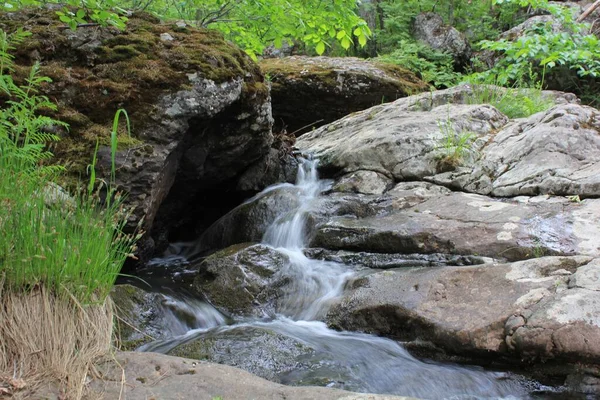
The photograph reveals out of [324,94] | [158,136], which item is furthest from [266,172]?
[324,94]

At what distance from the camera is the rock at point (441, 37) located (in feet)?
49.2

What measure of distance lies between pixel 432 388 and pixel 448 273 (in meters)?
1.14

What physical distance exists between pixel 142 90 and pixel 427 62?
10931 mm

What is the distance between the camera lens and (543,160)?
229 inches

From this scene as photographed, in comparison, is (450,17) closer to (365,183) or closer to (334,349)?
(365,183)

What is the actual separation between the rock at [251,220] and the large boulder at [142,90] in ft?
3.52

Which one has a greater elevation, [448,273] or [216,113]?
[216,113]

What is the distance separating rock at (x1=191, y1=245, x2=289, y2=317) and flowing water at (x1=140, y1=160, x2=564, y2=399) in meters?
0.12

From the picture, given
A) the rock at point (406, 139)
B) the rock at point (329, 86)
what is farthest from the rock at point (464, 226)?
the rock at point (329, 86)

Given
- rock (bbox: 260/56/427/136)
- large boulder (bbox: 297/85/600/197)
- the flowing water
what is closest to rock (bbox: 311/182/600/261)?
large boulder (bbox: 297/85/600/197)

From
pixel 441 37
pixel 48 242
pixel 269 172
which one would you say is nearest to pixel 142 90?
pixel 269 172

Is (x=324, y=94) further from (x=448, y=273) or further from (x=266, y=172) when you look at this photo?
(x=448, y=273)

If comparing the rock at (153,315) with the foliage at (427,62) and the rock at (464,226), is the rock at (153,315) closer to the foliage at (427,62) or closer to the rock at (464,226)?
the rock at (464,226)

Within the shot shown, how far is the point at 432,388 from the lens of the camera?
3430 millimetres
